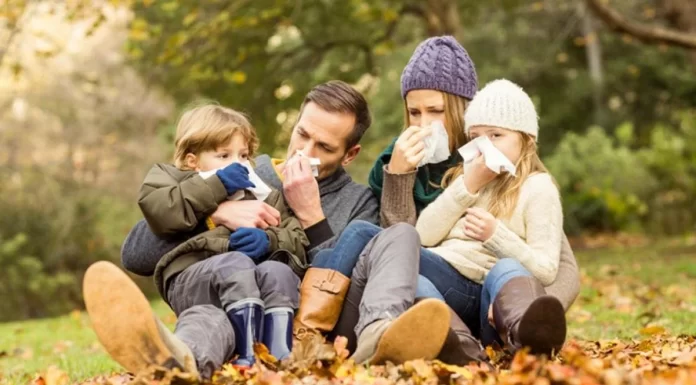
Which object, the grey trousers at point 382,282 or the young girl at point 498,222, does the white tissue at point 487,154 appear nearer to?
the young girl at point 498,222

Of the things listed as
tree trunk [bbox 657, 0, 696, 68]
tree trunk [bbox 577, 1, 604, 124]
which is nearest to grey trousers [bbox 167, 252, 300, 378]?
tree trunk [bbox 657, 0, 696, 68]

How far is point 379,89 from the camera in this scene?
19.4 meters

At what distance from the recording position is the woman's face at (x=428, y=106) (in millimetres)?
4102

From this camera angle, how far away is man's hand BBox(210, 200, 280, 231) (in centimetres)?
359

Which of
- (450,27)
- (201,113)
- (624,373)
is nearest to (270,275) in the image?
(201,113)

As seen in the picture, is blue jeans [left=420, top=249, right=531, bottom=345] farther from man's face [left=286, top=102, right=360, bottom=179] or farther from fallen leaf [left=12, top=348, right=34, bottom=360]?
fallen leaf [left=12, top=348, right=34, bottom=360]

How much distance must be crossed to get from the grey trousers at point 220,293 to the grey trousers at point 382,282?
24 centimetres

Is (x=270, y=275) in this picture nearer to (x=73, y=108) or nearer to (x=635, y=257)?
(x=635, y=257)

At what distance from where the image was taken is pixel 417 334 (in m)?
2.87

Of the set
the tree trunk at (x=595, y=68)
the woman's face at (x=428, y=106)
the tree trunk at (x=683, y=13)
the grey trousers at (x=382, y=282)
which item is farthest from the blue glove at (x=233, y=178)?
the tree trunk at (x=595, y=68)

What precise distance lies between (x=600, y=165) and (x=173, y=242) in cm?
1766

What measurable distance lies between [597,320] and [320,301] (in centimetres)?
314

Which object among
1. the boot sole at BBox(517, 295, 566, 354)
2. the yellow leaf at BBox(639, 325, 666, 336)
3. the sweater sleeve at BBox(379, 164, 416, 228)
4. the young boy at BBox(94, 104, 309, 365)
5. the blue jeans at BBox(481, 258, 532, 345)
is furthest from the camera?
the yellow leaf at BBox(639, 325, 666, 336)

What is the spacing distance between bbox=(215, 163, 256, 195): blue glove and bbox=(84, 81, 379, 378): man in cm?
7
